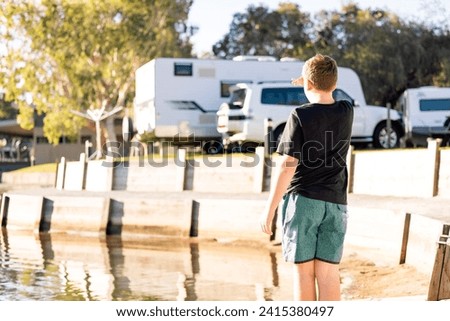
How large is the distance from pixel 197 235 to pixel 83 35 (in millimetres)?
22675

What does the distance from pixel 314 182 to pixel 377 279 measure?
811cm

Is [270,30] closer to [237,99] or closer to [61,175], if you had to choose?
[61,175]

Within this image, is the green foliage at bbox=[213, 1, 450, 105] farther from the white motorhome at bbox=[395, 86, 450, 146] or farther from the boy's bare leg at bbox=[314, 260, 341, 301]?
the boy's bare leg at bbox=[314, 260, 341, 301]

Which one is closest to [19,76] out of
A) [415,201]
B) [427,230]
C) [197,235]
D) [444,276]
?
[197,235]

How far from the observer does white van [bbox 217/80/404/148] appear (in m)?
23.8

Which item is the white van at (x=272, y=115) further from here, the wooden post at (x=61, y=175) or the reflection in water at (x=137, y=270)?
the wooden post at (x=61, y=175)

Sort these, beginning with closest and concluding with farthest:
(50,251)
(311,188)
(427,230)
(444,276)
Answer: (311,188)
(444,276)
(427,230)
(50,251)

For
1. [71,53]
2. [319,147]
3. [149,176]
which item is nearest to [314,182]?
[319,147]

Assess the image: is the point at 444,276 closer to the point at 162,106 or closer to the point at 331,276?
the point at 331,276

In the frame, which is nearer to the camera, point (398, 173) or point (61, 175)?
point (398, 173)

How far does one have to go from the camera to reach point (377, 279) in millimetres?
13398

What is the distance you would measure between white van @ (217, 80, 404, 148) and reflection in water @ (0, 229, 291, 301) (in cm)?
443

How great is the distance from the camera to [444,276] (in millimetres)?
8000

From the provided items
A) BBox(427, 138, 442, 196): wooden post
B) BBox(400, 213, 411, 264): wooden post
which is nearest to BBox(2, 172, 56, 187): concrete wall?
BBox(427, 138, 442, 196): wooden post
